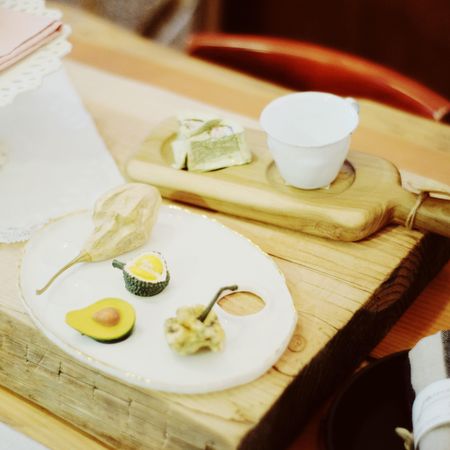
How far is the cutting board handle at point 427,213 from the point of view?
1.04 meters

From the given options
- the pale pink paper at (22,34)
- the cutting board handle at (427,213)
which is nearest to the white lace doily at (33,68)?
the pale pink paper at (22,34)

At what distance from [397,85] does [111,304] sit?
950mm

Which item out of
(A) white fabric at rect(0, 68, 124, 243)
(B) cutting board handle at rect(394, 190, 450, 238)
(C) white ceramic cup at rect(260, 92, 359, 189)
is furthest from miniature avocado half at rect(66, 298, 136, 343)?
(B) cutting board handle at rect(394, 190, 450, 238)

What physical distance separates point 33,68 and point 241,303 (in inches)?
20.3

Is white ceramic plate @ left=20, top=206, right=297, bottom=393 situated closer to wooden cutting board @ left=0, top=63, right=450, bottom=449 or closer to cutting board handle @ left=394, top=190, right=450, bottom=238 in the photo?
wooden cutting board @ left=0, top=63, right=450, bottom=449

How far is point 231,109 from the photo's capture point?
146 centimetres

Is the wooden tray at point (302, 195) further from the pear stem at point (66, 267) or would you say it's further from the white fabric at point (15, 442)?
the white fabric at point (15, 442)

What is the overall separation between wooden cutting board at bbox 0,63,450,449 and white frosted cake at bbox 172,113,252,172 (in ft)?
0.33

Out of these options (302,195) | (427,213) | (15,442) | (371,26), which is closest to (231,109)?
(302,195)

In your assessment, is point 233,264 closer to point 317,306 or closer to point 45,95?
point 317,306

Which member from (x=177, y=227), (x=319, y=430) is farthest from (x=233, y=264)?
(x=319, y=430)

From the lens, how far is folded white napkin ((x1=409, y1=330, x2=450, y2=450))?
755 mm

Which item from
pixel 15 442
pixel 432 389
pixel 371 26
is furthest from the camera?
pixel 371 26

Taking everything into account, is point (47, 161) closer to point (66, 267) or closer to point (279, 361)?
point (66, 267)
